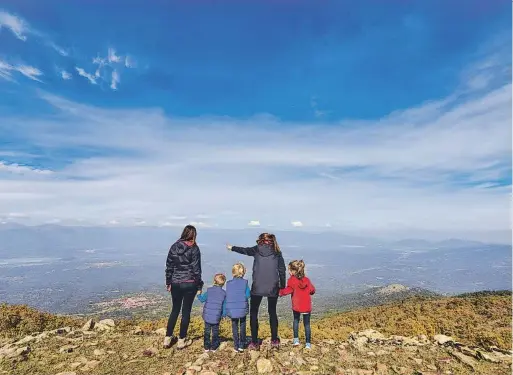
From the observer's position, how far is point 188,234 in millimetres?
9586

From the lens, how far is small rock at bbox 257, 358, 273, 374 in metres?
8.24

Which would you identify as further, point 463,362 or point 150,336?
point 150,336

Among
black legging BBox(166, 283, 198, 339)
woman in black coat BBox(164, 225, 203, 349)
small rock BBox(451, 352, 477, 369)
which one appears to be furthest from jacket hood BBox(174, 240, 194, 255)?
small rock BBox(451, 352, 477, 369)

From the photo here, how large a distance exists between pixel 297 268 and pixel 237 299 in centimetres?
198

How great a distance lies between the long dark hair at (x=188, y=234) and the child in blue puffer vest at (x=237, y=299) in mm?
A: 1476

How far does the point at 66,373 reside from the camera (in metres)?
8.20

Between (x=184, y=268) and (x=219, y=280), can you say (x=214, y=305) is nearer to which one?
(x=219, y=280)

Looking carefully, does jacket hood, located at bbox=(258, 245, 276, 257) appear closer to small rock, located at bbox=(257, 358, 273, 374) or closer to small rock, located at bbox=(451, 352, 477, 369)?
small rock, located at bbox=(257, 358, 273, 374)

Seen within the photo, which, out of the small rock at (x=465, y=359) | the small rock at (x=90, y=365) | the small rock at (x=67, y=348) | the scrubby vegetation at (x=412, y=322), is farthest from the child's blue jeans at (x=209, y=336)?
the small rock at (x=465, y=359)

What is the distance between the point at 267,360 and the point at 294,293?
215 cm

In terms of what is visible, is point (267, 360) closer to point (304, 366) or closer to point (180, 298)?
point (304, 366)

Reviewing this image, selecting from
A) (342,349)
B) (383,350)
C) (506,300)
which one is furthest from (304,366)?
(506,300)

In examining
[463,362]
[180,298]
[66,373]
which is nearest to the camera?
[66,373]

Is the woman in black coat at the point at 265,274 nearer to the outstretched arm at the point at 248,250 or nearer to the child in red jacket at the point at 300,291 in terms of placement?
the outstretched arm at the point at 248,250
